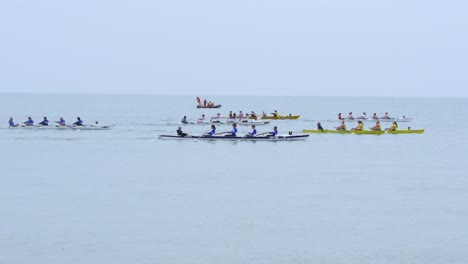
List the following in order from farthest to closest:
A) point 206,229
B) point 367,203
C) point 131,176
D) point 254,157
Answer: point 254,157 → point 131,176 → point 367,203 → point 206,229

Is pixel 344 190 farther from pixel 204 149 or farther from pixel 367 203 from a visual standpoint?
pixel 204 149

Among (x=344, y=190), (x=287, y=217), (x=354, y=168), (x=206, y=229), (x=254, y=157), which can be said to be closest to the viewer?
(x=206, y=229)

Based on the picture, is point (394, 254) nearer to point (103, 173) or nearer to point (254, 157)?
point (103, 173)

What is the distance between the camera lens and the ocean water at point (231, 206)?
93.7ft

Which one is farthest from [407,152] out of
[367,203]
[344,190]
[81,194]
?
[81,194]

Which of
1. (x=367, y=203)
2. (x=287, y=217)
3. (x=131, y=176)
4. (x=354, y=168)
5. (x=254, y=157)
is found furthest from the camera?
(x=254, y=157)

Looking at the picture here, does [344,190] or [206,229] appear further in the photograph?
[344,190]

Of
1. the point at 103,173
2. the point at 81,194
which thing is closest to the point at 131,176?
the point at 103,173

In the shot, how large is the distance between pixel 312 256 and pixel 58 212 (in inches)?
493

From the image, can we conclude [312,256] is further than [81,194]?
No

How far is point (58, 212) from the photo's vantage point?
35.3 metres

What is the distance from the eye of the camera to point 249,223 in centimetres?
3334

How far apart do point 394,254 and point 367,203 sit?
10360 millimetres

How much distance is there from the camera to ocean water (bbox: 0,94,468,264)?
93.7 feet
